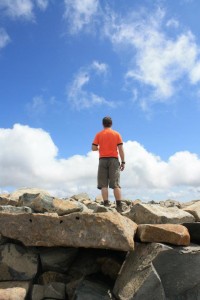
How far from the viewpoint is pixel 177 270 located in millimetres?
6234

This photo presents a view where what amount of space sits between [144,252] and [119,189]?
5295 millimetres

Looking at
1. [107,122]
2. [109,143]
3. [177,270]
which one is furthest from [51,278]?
[107,122]

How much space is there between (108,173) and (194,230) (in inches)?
200

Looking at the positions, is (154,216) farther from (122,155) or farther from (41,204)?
(122,155)

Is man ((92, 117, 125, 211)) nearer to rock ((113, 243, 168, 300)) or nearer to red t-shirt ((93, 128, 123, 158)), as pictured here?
red t-shirt ((93, 128, 123, 158))

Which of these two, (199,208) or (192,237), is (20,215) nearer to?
(192,237)

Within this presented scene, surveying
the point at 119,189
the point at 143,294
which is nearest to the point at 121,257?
the point at 143,294

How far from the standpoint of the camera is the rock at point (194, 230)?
6862mm

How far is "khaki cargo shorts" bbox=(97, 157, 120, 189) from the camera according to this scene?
1158 centimetres

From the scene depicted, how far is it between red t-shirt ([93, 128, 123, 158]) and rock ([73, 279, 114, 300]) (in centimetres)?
592

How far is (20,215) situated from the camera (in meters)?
6.57

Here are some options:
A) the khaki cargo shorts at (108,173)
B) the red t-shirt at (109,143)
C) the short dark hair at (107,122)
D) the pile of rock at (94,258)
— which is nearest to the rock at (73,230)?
the pile of rock at (94,258)

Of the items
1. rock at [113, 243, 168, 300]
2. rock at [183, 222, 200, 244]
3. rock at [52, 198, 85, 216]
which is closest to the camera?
rock at [113, 243, 168, 300]

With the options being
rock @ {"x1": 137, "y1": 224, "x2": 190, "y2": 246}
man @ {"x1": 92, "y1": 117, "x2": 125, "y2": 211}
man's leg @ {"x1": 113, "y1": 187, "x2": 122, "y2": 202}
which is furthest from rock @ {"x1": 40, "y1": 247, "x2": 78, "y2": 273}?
man @ {"x1": 92, "y1": 117, "x2": 125, "y2": 211}
